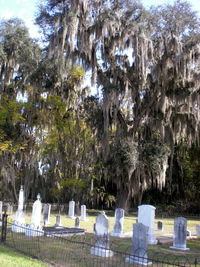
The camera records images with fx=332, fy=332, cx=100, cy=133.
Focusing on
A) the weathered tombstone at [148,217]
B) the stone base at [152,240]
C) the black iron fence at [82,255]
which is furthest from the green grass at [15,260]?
the stone base at [152,240]

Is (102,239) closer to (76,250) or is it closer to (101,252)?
(101,252)

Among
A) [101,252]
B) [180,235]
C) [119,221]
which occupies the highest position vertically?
[119,221]

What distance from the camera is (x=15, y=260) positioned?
7.30m

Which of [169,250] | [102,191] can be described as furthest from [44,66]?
[169,250]

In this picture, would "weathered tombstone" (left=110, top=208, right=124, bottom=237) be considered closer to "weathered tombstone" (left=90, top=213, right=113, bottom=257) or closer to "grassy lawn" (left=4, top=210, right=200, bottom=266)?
"grassy lawn" (left=4, top=210, right=200, bottom=266)

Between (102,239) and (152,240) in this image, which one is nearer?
(102,239)

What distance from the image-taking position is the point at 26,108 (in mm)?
24312

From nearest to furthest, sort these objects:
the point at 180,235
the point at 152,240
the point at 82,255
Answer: the point at 82,255, the point at 180,235, the point at 152,240

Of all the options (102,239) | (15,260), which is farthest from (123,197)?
(15,260)

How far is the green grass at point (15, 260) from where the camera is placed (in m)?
6.90

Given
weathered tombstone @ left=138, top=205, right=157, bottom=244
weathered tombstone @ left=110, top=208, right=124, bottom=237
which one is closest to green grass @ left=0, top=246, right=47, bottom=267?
weathered tombstone @ left=138, top=205, right=157, bottom=244

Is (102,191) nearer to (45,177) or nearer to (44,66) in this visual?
(45,177)

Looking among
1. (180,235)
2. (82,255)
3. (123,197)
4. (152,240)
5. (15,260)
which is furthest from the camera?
(123,197)

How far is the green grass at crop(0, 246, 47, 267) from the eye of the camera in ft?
22.6
